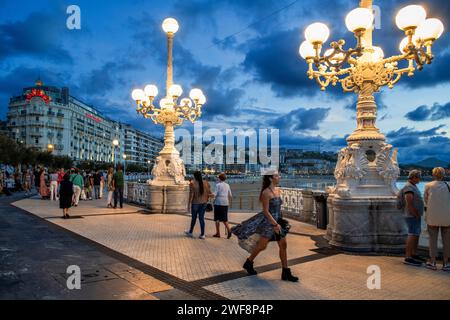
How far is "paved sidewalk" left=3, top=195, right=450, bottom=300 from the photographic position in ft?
15.7

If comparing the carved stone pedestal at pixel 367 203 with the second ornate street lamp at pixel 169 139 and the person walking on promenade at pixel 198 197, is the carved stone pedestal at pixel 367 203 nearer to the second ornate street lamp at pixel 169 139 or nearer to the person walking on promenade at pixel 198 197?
the person walking on promenade at pixel 198 197

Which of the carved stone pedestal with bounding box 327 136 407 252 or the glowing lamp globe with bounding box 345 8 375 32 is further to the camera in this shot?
the carved stone pedestal with bounding box 327 136 407 252

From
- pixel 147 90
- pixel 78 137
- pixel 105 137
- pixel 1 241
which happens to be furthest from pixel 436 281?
pixel 105 137

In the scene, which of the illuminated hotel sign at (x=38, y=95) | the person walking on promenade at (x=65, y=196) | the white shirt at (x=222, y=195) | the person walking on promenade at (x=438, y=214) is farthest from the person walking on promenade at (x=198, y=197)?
the illuminated hotel sign at (x=38, y=95)

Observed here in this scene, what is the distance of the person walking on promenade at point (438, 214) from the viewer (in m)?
5.94

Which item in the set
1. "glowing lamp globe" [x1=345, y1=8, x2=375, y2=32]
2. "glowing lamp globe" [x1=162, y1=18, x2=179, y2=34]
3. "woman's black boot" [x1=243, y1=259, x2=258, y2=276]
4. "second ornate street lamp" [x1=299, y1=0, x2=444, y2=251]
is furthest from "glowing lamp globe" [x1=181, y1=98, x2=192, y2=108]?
"woman's black boot" [x1=243, y1=259, x2=258, y2=276]

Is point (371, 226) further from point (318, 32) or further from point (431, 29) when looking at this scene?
point (318, 32)

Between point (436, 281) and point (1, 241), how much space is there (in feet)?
28.8

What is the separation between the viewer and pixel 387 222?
7.47m

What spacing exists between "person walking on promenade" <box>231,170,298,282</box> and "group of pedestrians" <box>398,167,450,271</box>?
8.51 ft

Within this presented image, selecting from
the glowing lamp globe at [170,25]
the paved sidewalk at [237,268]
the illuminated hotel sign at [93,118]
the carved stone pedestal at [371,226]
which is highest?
the illuminated hotel sign at [93,118]

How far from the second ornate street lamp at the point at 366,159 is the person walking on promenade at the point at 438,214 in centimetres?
132

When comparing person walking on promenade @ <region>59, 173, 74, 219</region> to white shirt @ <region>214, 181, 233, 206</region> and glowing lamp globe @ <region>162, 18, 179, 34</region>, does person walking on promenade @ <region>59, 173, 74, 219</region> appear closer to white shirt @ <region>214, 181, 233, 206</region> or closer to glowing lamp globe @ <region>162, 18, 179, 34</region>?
white shirt @ <region>214, 181, 233, 206</region>

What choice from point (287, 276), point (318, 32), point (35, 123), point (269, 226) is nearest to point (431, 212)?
point (287, 276)
